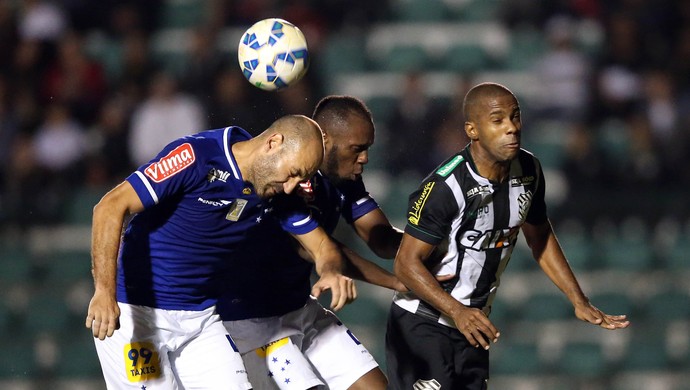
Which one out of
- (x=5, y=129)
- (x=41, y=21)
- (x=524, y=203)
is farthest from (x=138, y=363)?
(x=41, y=21)

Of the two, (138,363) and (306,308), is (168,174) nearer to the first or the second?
(138,363)

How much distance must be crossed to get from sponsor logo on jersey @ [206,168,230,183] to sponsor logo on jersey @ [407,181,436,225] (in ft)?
2.82

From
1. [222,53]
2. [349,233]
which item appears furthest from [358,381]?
[222,53]

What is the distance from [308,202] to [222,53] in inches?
210

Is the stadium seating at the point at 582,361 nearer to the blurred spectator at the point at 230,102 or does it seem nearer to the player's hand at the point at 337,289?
the blurred spectator at the point at 230,102

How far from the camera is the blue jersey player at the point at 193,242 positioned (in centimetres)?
431

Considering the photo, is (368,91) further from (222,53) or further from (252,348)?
(252,348)

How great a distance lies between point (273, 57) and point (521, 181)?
4.62 ft

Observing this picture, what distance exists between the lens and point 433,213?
4547mm

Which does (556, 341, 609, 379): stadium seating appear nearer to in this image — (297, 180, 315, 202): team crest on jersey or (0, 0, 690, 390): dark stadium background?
(0, 0, 690, 390): dark stadium background

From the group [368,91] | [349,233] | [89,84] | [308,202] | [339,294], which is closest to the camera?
[339,294]

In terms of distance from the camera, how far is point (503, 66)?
10883 millimetres

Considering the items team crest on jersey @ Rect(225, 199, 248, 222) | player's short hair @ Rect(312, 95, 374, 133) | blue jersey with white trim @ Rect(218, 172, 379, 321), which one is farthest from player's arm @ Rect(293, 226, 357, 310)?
player's short hair @ Rect(312, 95, 374, 133)

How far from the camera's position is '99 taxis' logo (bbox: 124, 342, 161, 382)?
14.8 ft
